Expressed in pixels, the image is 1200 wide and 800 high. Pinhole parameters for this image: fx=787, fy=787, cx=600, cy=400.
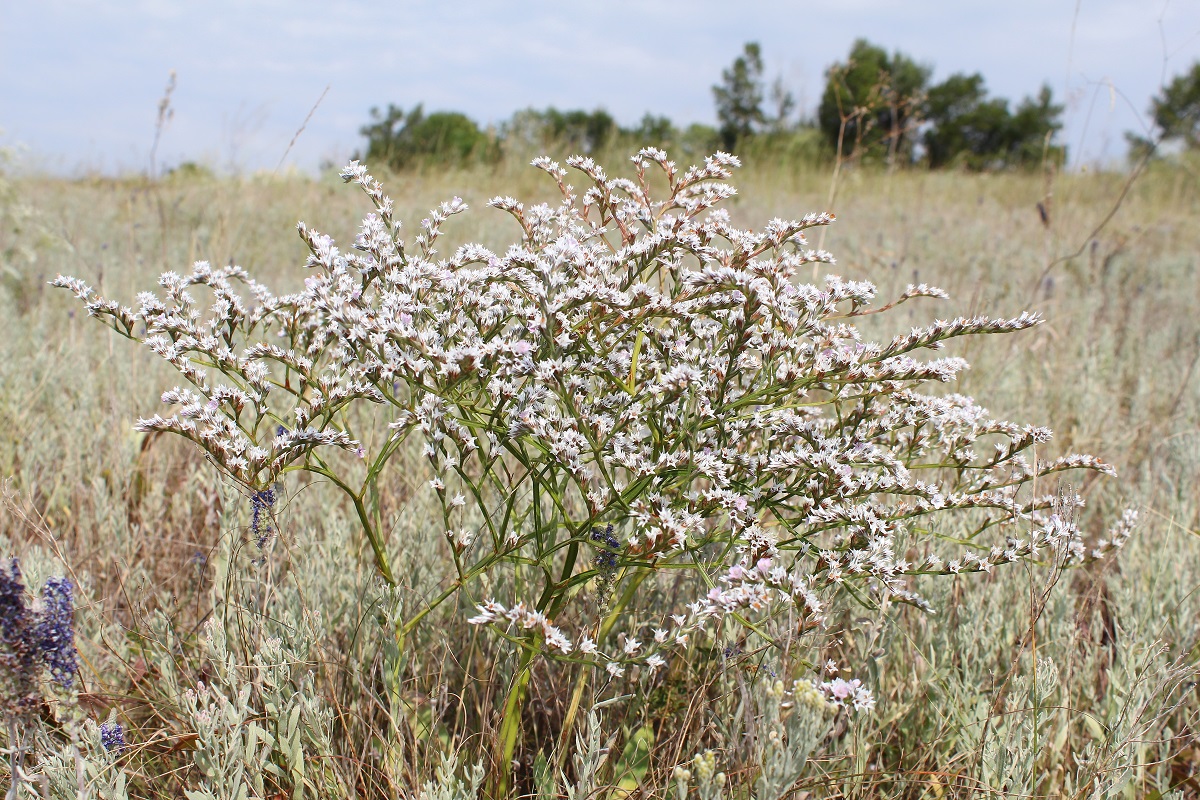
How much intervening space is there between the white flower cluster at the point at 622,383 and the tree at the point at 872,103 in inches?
87.6

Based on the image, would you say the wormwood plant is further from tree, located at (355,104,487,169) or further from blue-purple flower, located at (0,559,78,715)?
tree, located at (355,104,487,169)

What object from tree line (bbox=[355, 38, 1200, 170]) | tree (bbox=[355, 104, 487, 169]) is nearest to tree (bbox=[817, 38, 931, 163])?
tree line (bbox=[355, 38, 1200, 170])

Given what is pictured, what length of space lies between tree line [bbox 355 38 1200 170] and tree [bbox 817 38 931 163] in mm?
28

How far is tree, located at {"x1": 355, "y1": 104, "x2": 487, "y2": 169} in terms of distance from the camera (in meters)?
15.4

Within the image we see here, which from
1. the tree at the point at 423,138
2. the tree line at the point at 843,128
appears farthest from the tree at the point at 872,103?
the tree at the point at 423,138

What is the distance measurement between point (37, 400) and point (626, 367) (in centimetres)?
345

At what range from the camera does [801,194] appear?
13.9 m

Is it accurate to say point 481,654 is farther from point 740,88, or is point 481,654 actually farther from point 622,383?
point 740,88

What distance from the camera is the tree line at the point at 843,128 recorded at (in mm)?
5777

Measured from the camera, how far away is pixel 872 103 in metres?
4.41

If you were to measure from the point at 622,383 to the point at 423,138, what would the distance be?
25.8m

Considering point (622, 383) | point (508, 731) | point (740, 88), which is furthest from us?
point (740, 88)

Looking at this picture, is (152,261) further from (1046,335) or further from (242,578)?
(1046,335)

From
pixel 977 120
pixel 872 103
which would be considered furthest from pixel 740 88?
pixel 872 103
